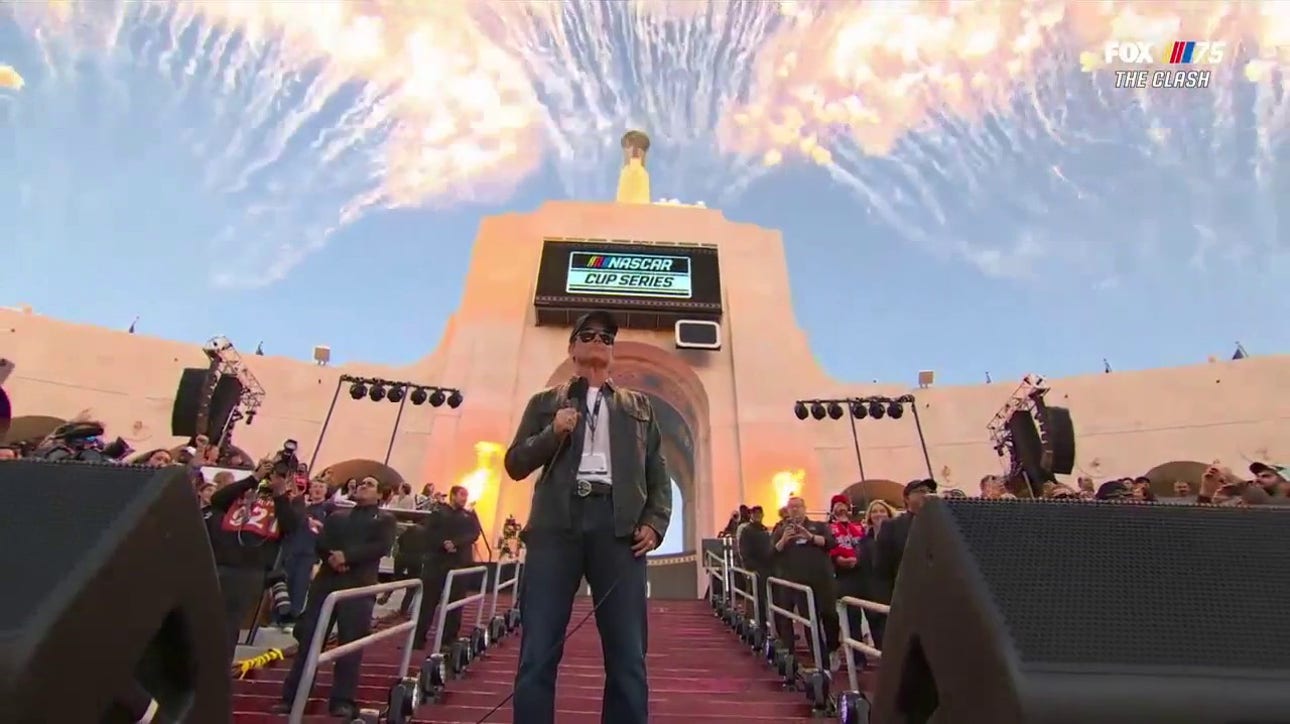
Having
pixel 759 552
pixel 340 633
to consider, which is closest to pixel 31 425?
pixel 340 633

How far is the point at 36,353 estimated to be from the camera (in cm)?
1584

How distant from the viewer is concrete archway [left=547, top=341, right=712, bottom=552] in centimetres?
1728

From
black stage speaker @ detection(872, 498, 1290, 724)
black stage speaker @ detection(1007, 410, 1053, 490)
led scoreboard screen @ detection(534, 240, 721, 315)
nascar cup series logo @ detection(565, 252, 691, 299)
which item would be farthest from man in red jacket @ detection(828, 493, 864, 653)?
nascar cup series logo @ detection(565, 252, 691, 299)

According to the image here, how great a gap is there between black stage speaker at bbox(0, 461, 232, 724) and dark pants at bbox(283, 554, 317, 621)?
5.36 metres

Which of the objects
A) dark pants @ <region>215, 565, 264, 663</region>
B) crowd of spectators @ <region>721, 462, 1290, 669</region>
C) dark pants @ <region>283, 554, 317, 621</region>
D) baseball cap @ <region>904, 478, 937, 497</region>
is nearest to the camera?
dark pants @ <region>215, 565, 264, 663</region>

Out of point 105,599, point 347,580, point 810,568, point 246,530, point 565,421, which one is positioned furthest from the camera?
point 810,568

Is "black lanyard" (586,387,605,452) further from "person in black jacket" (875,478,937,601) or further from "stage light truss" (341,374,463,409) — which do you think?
"stage light truss" (341,374,463,409)

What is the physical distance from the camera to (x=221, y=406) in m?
13.1

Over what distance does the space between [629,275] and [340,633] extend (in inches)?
562

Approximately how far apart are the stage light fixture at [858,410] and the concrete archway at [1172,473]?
7.58 meters

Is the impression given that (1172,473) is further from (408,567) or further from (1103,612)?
(1103,612)

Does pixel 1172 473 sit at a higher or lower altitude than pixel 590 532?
higher

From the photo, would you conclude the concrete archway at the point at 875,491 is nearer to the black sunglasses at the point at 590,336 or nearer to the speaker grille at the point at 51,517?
the black sunglasses at the point at 590,336

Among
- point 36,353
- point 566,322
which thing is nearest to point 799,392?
point 566,322
